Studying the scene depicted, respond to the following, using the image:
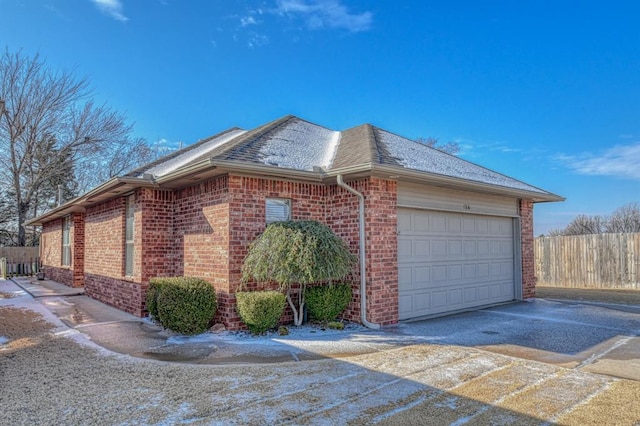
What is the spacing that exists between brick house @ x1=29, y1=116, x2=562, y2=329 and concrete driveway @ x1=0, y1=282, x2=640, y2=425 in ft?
4.35

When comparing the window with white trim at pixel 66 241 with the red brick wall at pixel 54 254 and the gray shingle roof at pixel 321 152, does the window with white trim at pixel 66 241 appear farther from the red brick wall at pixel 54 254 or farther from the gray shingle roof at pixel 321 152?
the gray shingle roof at pixel 321 152

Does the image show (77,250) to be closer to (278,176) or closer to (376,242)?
(278,176)

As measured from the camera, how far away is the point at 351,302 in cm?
795

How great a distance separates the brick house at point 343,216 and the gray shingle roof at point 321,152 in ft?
0.18

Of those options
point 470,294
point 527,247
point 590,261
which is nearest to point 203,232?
point 470,294

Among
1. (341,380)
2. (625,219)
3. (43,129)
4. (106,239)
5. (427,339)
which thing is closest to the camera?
(341,380)

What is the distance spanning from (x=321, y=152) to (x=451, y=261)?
12.6 ft

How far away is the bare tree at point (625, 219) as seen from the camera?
2750 cm

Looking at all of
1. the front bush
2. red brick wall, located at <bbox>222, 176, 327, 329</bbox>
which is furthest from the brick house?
the front bush

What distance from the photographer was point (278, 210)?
7.99 metres

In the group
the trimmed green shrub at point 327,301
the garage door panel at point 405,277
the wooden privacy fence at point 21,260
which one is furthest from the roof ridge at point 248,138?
the wooden privacy fence at point 21,260

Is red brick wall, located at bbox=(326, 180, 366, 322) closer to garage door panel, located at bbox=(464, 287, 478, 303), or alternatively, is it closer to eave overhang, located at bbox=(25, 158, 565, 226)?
eave overhang, located at bbox=(25, 158, 565, 226)

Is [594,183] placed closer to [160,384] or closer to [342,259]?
[342,259]

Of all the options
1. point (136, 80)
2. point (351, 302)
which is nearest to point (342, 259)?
point (351, 302)
